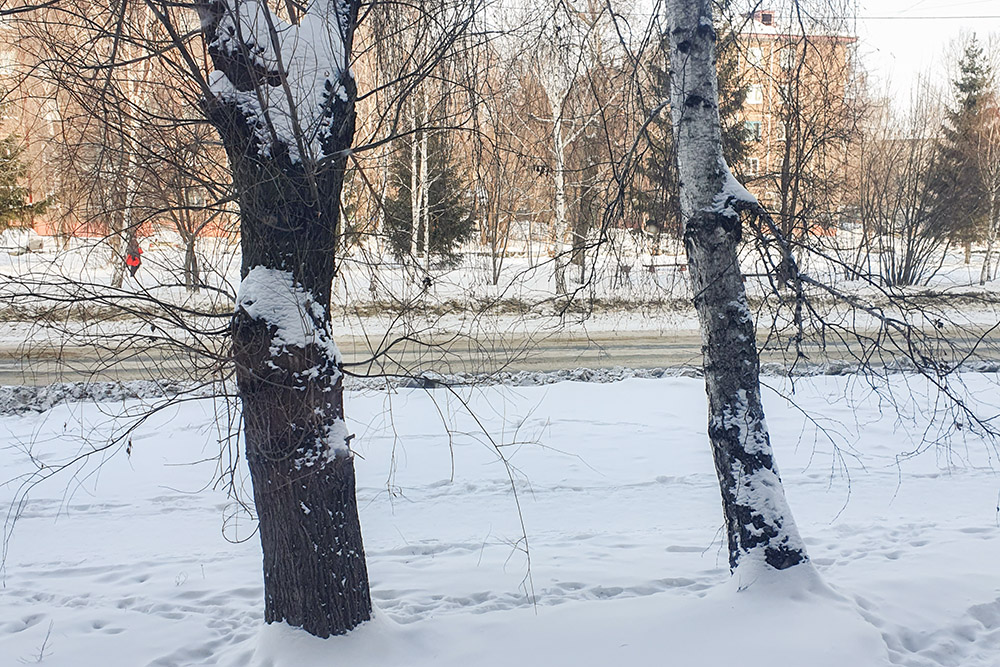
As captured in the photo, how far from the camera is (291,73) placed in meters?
3.30

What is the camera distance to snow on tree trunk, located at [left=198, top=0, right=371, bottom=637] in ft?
10.8

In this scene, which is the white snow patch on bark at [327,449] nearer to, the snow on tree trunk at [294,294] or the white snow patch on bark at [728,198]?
the snow on tree trunk at [294,294]

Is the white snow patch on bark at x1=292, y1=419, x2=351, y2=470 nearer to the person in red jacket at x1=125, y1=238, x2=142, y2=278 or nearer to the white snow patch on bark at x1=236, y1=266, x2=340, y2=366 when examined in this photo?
the white snow patch on bark at x1=236, y1=266, x2=340, y2=366

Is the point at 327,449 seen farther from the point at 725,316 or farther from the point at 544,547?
the point at 544,547

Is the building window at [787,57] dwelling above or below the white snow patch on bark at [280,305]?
above

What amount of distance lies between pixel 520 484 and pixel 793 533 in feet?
9.61

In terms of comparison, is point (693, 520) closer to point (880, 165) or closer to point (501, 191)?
point (501, 191)

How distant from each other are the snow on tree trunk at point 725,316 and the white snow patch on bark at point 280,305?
206 cm

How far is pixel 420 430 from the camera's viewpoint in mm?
7688

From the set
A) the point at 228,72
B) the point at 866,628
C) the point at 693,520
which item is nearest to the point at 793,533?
the point at 866,628

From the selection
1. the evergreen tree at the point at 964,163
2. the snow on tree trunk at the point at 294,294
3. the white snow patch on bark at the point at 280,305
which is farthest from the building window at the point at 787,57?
the evergreen tree at the point at 964,163

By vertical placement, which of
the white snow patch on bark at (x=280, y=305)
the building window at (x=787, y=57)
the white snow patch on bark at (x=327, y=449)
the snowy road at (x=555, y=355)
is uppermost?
the building window at (x=787, y=57)

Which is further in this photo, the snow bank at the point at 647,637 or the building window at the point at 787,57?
the building window at the point at 787,57

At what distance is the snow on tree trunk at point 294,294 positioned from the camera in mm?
3305
